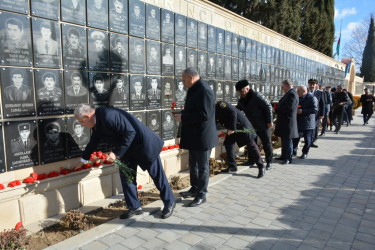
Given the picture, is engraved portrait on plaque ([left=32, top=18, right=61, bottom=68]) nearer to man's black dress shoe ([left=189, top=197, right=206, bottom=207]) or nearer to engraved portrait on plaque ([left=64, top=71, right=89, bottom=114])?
engraved portrait on plaque ([left=64, top=71, right=89, bottom=114])

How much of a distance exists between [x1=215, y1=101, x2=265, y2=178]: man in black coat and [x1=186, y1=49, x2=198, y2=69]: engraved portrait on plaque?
1087 mm

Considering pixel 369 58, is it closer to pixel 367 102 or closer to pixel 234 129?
pixel 367 102

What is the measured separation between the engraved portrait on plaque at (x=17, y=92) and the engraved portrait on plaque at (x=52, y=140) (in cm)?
23

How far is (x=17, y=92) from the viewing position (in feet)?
9.67

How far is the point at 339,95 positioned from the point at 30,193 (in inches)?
415

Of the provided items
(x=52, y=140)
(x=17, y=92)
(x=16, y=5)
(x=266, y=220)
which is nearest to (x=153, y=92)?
(x=52, y=140)

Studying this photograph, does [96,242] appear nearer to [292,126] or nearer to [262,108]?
[262,108]

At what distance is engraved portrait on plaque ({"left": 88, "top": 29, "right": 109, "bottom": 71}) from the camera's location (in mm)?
3609

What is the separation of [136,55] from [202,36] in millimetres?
1876

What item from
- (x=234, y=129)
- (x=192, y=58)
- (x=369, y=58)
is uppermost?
(x=369, y=58)

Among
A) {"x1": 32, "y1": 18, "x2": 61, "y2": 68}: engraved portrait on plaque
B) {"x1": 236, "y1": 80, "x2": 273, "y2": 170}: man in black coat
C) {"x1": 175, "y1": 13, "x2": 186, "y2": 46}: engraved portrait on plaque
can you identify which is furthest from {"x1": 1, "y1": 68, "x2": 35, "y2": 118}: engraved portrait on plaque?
{"x1": 236, "y1": 80, "x2": 273, "y2": 170}: man in black coat

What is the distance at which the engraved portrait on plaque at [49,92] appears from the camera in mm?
3129

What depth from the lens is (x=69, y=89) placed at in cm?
342

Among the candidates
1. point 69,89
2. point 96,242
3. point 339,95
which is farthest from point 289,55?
point 96,242
